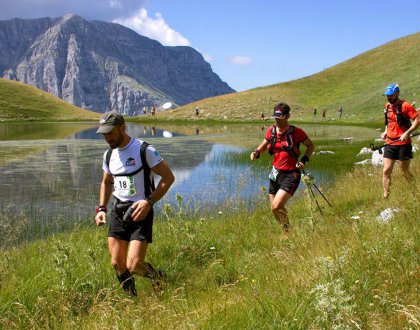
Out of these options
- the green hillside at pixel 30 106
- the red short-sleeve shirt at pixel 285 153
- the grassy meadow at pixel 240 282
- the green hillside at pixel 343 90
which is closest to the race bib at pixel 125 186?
the grassy meadow at pixel 240 282

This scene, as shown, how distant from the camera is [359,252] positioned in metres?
4.91

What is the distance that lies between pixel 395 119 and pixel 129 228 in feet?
20.8

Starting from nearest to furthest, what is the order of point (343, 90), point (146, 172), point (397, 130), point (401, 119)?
point (146, 172)
point (401, 119)
point (397, 130)
point (343, 90)

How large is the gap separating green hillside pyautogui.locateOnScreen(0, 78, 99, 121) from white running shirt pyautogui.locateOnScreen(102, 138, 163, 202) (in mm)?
107679

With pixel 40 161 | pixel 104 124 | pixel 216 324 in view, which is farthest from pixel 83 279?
pixel 40 161

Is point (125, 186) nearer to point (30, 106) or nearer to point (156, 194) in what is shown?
point (156, 194)

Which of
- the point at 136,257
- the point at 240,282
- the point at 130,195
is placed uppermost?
the point at 130,195

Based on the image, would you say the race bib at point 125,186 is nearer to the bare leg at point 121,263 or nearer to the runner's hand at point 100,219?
the runner's hand at point 100,219

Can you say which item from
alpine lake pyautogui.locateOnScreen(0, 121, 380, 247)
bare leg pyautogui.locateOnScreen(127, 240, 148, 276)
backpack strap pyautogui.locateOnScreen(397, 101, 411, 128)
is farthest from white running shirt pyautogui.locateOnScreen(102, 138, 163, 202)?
backpack strap pyautogui.locateOnScreen(397, 101, 411, 128)

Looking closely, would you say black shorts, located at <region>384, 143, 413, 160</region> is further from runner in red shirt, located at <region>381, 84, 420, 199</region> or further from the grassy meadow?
the grassy meadow

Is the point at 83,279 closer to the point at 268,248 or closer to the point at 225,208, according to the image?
the point at 268,248

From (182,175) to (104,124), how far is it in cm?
1387

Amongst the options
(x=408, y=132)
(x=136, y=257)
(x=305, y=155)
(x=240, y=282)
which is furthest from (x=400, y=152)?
(x=136, y=257)

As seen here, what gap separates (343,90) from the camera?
266 ft
